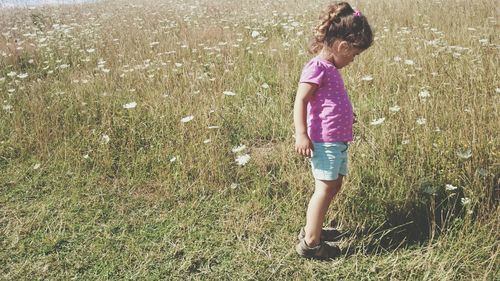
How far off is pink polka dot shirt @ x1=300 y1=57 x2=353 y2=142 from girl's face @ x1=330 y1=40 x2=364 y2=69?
0.13 ft

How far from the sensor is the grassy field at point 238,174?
2.18 meters

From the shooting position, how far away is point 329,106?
1933 mm

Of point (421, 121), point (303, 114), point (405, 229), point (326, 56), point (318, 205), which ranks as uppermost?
point (326, 56)

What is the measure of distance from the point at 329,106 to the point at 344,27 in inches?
14.6

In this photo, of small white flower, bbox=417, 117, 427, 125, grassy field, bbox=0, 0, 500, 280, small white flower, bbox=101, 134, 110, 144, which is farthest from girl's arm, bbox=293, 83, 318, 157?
small white flower, bbox=101, 134, 110, 144

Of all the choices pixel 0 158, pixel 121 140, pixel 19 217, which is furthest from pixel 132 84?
pixel 19 217

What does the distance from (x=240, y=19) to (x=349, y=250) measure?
6.25m

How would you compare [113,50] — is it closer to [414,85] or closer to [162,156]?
[162,156]

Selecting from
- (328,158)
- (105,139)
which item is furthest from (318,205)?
(105,139)

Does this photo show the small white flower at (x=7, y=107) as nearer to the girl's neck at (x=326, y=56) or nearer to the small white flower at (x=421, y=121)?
the girl's neck at (x=326, y=56)

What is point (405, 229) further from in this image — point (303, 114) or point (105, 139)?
point (105, 139)

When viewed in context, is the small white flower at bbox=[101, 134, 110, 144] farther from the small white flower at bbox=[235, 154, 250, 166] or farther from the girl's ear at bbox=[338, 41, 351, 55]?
the girl's ear at bbox=[338, 41, 351, 55]

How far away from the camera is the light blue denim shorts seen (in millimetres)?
1957

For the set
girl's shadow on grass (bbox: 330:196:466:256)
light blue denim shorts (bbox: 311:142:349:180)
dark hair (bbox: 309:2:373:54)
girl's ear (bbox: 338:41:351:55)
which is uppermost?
dark hair (bbox: 309:2:373:54)
